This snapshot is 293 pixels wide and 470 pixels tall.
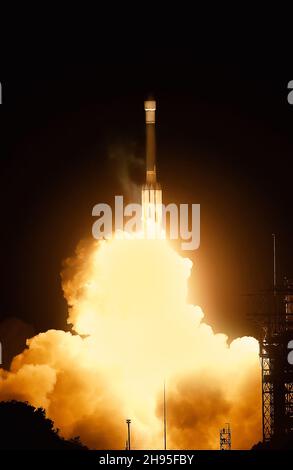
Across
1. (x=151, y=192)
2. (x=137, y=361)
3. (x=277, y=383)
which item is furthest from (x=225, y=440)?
(x=151, y=192)

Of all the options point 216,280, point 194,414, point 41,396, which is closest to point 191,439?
point 194,414

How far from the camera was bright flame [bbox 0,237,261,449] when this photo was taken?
132000 mm

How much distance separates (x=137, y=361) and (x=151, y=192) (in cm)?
1232

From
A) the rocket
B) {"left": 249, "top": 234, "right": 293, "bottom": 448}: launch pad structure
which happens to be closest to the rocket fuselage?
the rocket

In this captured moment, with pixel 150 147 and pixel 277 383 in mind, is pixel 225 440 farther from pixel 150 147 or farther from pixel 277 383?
pixel 150 147

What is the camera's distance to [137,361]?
135750mm

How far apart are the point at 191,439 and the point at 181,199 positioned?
3222 cm

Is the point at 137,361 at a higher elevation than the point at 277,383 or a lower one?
higher

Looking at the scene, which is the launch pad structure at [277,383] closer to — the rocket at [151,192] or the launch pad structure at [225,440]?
the launch pad structure at [225,440]

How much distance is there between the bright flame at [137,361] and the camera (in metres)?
132

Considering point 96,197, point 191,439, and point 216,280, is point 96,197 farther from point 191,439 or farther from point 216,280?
point 191,439

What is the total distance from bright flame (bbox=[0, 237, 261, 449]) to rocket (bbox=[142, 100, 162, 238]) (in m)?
2.26

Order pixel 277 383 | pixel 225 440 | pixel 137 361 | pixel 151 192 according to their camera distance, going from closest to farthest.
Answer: pixel 277 383 < pixel 225 440 < pixel 151 192 < pixel 137 361
